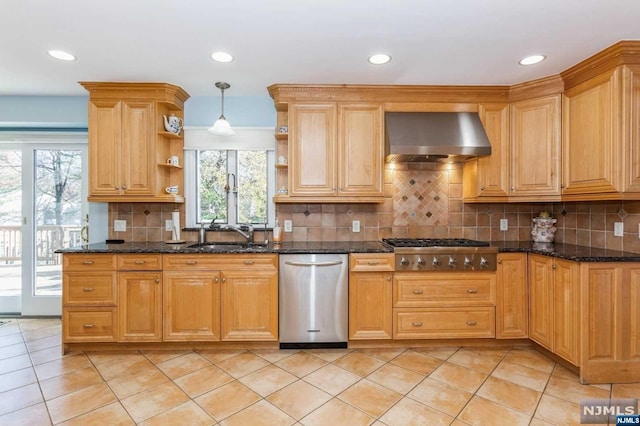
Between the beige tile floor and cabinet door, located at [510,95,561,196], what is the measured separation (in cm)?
147

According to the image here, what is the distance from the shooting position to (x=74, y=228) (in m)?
3.54

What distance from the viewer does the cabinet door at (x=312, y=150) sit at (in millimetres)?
2973

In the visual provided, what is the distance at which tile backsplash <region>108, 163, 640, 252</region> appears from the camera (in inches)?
130

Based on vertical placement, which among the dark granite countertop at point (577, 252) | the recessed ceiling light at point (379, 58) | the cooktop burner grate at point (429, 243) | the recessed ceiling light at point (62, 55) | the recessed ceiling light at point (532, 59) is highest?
the recessed ceiling light at point (62, 55)

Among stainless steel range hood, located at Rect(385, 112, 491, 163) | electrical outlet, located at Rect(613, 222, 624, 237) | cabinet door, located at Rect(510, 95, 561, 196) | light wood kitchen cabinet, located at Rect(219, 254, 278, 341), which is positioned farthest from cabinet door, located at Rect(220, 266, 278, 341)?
electrical outlet, located at Rect(613, 222, 624, 237)

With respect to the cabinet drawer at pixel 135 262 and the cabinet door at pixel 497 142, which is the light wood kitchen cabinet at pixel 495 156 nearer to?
the cabinet door at pixel 497 142

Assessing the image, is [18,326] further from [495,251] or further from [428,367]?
[495,251]

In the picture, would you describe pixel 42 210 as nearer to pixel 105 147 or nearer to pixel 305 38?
pixel 105 147

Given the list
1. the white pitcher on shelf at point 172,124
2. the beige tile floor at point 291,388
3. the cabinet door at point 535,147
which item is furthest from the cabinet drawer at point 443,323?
the white pitcher on shelf at point 172,124

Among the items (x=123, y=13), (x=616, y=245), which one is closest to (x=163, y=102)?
(x=123, y=13)

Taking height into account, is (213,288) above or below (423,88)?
below

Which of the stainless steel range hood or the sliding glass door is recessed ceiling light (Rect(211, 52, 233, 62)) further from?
the sliding glass door

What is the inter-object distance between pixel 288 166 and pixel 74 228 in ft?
8.48

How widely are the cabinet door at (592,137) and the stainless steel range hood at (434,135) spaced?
636 mm
